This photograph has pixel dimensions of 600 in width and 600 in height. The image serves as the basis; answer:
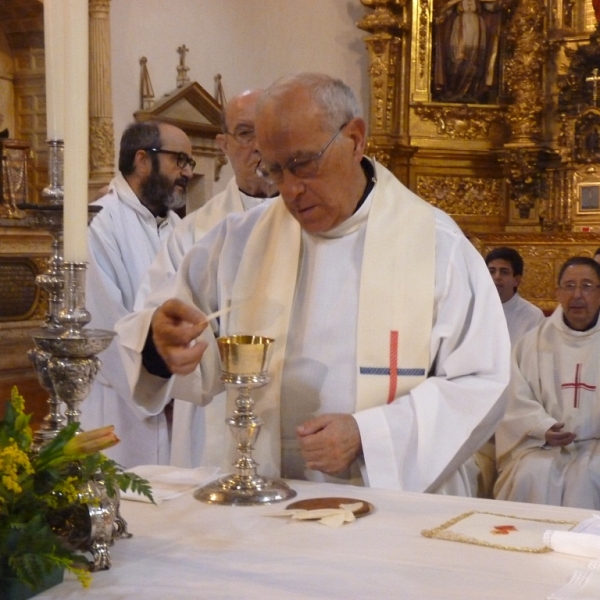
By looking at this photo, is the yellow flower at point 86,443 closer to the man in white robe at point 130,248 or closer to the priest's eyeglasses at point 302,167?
the priest's eyeglasses at point 302,167

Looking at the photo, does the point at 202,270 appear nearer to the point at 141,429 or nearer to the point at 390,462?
the point at 390,462

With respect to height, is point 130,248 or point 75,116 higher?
point 75,116

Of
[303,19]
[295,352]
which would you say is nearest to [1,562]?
[295,352]

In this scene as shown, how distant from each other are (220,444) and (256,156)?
1.47 metres

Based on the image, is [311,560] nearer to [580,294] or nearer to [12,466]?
[12,466]

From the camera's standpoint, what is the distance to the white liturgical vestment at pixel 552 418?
16.4 feet

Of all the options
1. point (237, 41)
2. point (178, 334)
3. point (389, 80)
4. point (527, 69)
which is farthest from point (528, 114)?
point (178, 334)

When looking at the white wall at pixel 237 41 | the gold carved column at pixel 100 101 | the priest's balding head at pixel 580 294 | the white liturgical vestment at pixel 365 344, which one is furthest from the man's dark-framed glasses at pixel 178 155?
the white wall at pixel 237 41

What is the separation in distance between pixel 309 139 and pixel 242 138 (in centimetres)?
139

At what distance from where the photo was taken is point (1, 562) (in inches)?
57.5

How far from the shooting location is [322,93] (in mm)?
2568

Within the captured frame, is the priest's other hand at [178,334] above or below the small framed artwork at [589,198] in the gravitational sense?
below

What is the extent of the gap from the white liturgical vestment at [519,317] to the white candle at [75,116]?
5.46 m

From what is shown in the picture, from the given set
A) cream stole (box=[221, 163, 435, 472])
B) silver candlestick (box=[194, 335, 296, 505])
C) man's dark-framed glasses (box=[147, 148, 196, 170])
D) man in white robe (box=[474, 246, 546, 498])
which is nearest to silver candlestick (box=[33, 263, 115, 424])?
silver candlestick (box=[194, 335, 296, 505])
